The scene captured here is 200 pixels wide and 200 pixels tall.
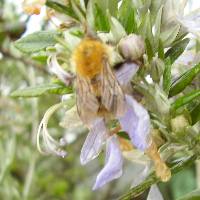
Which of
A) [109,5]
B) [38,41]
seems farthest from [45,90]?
[109,5]

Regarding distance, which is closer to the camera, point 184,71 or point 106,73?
point 106,73

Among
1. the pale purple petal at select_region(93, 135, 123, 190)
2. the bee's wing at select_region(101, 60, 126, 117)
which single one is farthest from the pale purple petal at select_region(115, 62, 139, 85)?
the pale purple petal at select_region(93, 135, 123, 190)

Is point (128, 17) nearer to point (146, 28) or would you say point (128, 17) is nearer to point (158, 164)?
point (146, 28)

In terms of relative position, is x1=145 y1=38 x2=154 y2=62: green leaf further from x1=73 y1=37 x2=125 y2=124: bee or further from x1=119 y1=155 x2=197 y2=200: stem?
x1=119 y1=155 x2=197 y2=200: stem

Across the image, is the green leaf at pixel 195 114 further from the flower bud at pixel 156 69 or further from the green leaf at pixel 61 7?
the green leaf at pixel 61 7

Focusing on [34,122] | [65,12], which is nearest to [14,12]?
[34,122]

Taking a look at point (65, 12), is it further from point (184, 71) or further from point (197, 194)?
point (197, 194)
